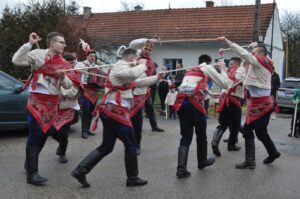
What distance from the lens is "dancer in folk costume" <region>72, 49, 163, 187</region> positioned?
5.37 meters

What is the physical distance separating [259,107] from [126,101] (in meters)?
2.24

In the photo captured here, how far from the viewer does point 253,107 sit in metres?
6.68

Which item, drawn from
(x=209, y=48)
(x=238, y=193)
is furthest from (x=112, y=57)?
(x=238, y=193)

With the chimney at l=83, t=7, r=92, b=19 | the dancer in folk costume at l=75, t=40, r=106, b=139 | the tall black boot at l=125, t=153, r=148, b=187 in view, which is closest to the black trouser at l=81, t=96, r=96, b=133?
the dancer in folk costume at l=75, t=40, r=106, b=139

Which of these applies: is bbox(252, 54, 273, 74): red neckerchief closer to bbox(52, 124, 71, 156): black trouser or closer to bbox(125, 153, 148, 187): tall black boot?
bbox(125, 153, 148, 187): tall black boot

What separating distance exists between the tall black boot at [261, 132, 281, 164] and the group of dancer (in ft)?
0.05

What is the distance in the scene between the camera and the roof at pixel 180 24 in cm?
2362


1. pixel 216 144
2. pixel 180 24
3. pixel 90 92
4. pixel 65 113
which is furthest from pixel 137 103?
pixel 180 24

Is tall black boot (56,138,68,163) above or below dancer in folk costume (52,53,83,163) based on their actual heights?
Result: below

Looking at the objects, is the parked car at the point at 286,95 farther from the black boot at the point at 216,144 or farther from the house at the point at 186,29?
the black boot at the point at 216,144

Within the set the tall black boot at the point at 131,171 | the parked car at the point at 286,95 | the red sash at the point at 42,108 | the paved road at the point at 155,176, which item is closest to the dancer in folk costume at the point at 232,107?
the paved road at the point at 155,176

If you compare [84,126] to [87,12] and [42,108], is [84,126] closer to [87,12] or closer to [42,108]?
[42,108]

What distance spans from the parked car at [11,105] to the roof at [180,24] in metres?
14.0

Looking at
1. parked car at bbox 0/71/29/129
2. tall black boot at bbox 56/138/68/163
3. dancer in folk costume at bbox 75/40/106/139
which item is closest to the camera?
tall black boot at bbox 56/138/68/163
